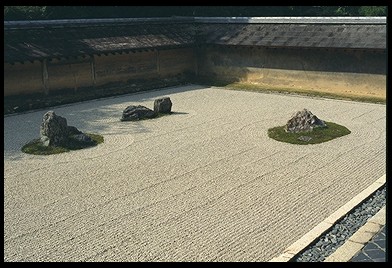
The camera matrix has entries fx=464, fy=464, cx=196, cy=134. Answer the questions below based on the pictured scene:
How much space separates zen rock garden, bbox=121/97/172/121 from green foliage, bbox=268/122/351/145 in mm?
5285

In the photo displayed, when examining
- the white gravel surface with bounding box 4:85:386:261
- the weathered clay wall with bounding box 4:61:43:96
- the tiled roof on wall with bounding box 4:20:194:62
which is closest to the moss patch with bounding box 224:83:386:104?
the white gravel surface with bounding box 4:85:386:261

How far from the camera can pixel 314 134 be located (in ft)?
56.7

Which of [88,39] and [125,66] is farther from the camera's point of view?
[125,66]

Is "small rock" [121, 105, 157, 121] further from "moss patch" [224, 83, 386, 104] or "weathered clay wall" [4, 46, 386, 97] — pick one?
"moss patch" [224, 83, 386, 104]

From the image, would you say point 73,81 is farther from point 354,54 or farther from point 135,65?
point 354,54

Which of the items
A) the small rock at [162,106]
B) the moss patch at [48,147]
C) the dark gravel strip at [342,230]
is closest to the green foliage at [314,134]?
the dark gravel strip at [342,230]

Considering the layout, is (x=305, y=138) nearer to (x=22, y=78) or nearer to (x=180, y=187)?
(x=180, y=187)

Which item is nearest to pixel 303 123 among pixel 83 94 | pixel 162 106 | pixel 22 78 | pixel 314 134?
pixel 314 134

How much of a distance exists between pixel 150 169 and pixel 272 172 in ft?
11.9

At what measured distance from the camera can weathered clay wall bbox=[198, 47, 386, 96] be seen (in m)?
25.1

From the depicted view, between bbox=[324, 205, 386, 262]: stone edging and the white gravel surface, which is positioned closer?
bbox=[324, 205, 386, 262]: stone edging

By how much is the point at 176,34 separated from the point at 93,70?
712 centimetres
